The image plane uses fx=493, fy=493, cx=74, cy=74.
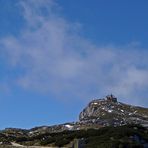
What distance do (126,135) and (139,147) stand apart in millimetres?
14913

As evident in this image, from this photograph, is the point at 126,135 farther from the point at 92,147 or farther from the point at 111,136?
the point at 92,147

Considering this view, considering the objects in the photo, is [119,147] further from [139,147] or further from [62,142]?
[62,142]

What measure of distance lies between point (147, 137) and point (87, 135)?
35.1 ft

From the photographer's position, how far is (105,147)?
57406mm

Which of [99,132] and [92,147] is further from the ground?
[99,132]

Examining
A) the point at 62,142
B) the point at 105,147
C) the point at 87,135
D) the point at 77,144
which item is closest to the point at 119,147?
the point at 105,147

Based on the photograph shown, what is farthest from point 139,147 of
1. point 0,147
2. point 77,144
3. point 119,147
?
point 77,144

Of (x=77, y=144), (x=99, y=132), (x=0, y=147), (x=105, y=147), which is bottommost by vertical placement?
(x=77, y=144)

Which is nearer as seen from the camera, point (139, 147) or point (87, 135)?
point (139, 147)

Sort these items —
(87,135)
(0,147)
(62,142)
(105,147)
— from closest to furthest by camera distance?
1. (0,147)
2. (105,147)
3. (62,142)
4. (87,135)

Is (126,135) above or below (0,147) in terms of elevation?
→ above

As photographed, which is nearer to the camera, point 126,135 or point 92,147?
point 92,147

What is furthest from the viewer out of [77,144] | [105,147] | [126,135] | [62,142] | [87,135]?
[87,135]

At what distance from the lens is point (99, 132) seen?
83.8 meters
